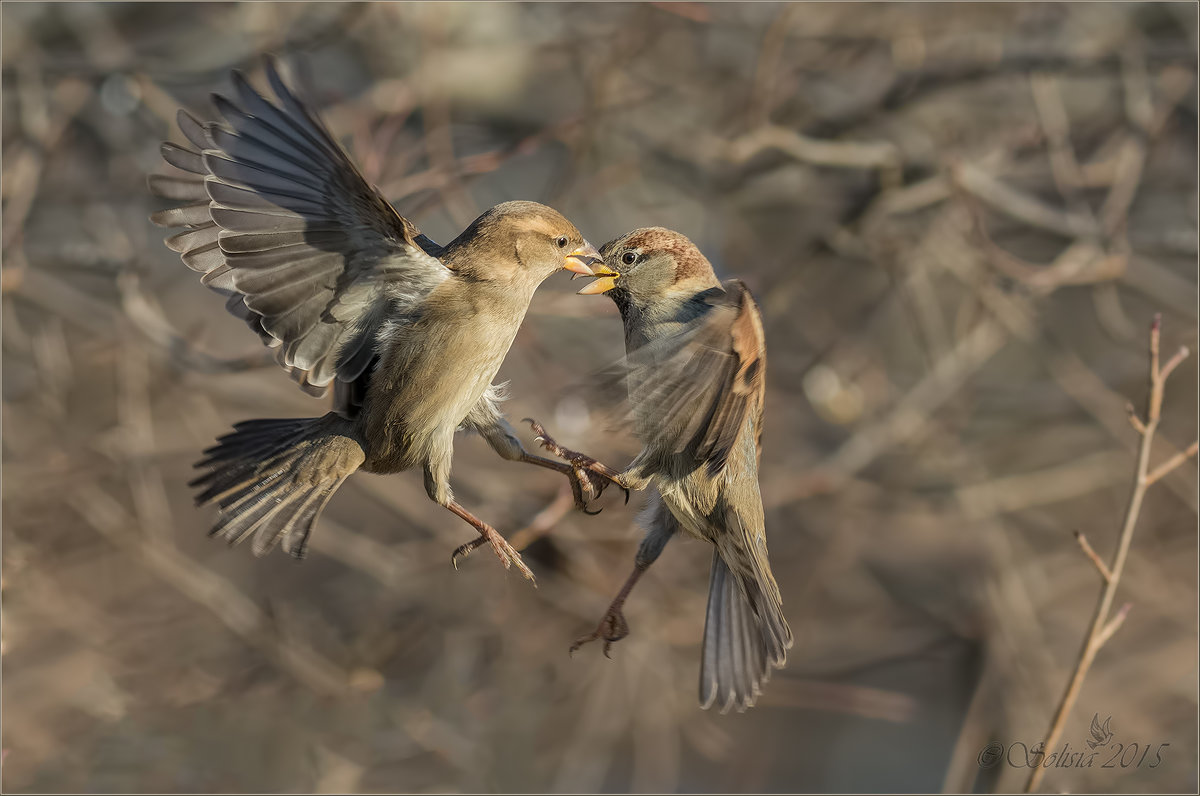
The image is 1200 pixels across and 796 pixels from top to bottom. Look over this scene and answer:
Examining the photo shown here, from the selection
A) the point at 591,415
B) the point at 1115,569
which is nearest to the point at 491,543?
the point at 591,415

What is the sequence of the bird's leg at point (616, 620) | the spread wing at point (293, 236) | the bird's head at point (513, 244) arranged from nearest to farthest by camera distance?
the spread wing at point (293, 236), the bird's head at point (513, 244), the bird's leg at point (616, 620)

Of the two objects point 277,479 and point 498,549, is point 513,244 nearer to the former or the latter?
point 498,549

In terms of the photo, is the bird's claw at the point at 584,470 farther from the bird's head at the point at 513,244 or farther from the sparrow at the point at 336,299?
the bird's head at the point at 513,244

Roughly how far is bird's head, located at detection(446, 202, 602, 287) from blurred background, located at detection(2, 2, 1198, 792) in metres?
1.17

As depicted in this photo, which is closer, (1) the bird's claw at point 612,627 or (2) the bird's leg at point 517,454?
(2) the bird's leg at point 517,454

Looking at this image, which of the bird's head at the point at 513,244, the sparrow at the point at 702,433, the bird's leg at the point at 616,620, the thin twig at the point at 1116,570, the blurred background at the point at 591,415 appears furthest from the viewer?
the blurred background at the point at 591,415

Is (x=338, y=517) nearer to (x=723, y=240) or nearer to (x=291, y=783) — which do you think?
(x=291, y=783)

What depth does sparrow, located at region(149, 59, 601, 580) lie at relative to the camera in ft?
9.81

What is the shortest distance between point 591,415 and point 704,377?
153 cm

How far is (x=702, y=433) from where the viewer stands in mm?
3217

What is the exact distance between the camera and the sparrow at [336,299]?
9.81 ft

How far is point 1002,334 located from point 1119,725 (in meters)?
2.24

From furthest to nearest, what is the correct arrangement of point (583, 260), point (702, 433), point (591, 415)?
point (591, 415) < point (583, 260) < point (702, 433)

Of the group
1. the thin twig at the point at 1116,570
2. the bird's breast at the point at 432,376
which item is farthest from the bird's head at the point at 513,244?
the thin twig at the point at 1116,570
